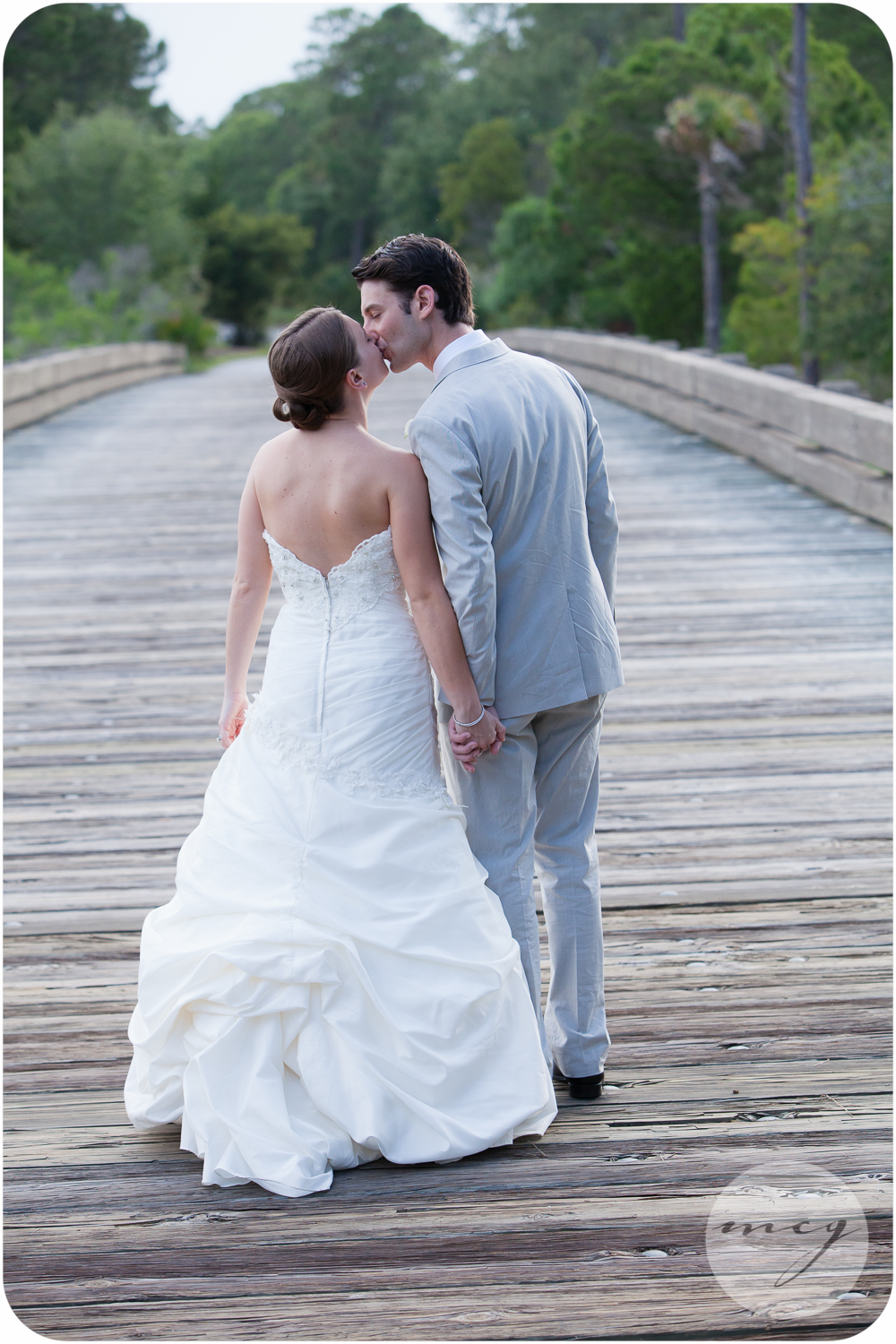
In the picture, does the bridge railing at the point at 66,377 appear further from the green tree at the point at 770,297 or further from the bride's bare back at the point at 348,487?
the bride's bare back at the point at 348,487

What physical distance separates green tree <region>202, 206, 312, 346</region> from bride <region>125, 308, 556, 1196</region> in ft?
143

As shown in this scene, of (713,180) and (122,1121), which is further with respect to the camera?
(713,180)

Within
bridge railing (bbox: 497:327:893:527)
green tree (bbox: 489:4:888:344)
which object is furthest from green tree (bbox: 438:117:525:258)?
bridge railing (bbox: 497:327:893:527)

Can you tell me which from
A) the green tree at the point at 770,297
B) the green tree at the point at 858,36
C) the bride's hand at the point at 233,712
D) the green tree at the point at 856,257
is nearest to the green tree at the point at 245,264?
the green tree at the point at 858,36

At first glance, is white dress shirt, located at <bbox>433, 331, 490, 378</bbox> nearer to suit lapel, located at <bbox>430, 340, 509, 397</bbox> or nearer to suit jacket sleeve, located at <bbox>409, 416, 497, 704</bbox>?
suit lapel, located at <bbox>430, 340, 509, 397</bbox>

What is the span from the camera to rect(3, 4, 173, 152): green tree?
37625 millimetres

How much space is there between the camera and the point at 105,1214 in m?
2.47

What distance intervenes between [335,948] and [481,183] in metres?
40.7

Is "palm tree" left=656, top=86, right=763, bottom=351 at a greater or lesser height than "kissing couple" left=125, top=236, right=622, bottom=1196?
greater

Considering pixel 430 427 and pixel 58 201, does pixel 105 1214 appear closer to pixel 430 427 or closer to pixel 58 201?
pixel 430 427

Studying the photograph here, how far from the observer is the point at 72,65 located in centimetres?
3953

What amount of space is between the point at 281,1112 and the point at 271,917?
381mm

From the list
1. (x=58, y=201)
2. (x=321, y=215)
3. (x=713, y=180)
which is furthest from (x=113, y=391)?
(x=321, y=215)

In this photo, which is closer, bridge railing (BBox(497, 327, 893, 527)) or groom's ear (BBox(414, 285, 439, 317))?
groom's ear (BBox(414, 285, 439, 317))
